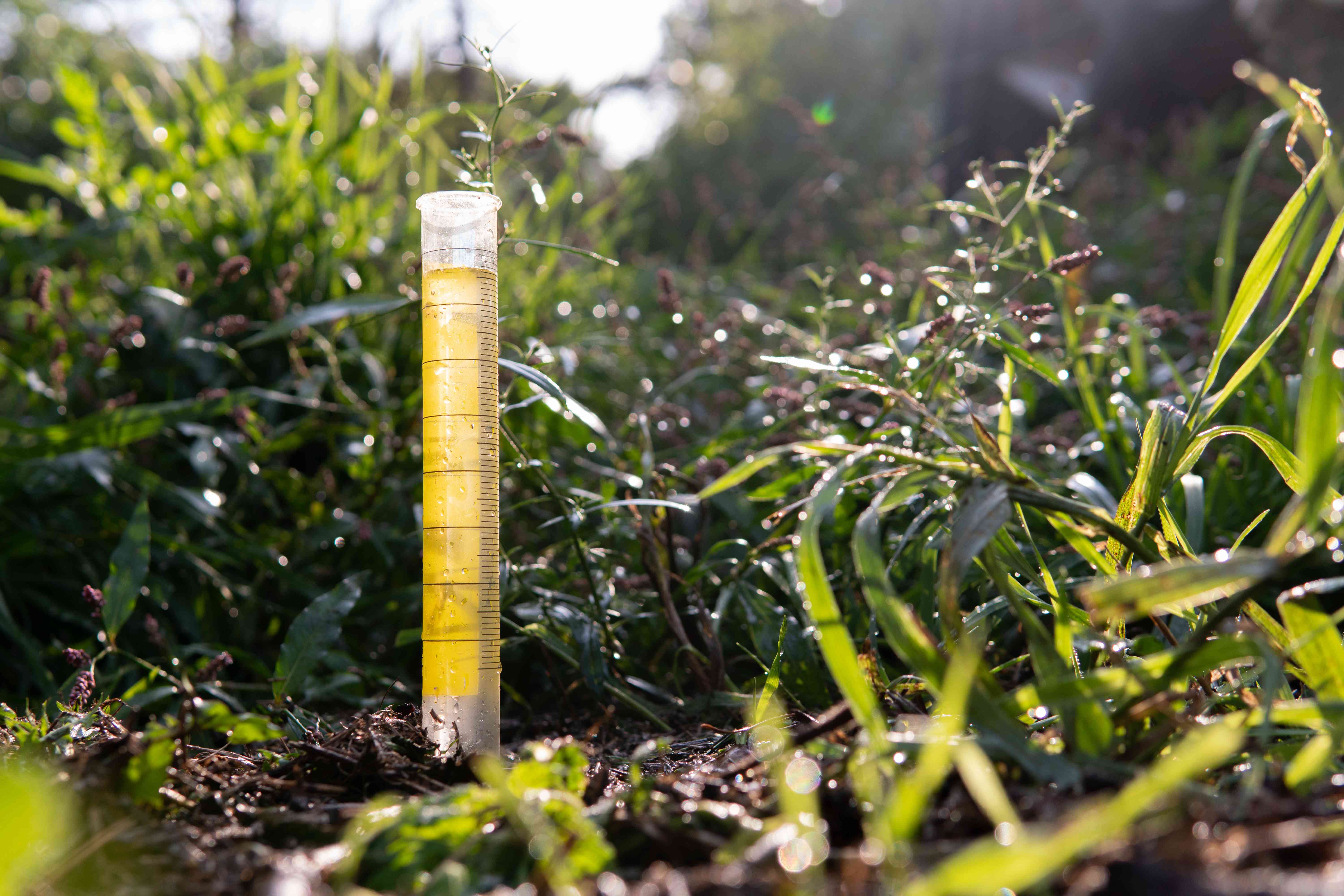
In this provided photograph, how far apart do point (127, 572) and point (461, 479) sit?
0.62m

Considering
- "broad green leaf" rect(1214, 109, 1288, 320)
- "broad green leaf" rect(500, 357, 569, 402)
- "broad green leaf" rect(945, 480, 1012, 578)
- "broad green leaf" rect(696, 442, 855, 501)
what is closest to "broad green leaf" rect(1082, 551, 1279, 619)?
"broad green leaf" rect(945, 480, 1012, 578)

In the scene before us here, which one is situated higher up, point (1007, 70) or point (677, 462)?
point (1007, 70)

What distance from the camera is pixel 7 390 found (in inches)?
92.3

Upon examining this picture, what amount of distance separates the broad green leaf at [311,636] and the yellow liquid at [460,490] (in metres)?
0.21

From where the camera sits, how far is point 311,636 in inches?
48.8

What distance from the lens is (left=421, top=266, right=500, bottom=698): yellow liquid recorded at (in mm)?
1089

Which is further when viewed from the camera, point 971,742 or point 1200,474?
point 1200,474

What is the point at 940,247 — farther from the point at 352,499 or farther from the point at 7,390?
the point at 7,390

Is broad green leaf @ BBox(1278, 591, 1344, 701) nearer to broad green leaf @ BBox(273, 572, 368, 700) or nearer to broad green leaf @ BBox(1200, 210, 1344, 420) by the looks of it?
broad green leaf @ BBox(1200, 210, 1344, 420)

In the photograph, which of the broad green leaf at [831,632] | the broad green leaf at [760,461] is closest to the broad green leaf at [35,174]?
the broad green leaf at [760,461]

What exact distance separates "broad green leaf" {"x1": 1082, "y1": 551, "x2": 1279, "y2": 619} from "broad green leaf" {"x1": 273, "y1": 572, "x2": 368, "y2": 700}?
1014 mm

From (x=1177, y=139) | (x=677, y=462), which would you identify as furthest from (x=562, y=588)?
(x=1177, y=139)

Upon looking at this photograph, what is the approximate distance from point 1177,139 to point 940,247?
176cm

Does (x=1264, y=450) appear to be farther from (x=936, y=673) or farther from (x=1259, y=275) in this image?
(x=936, y=673)
